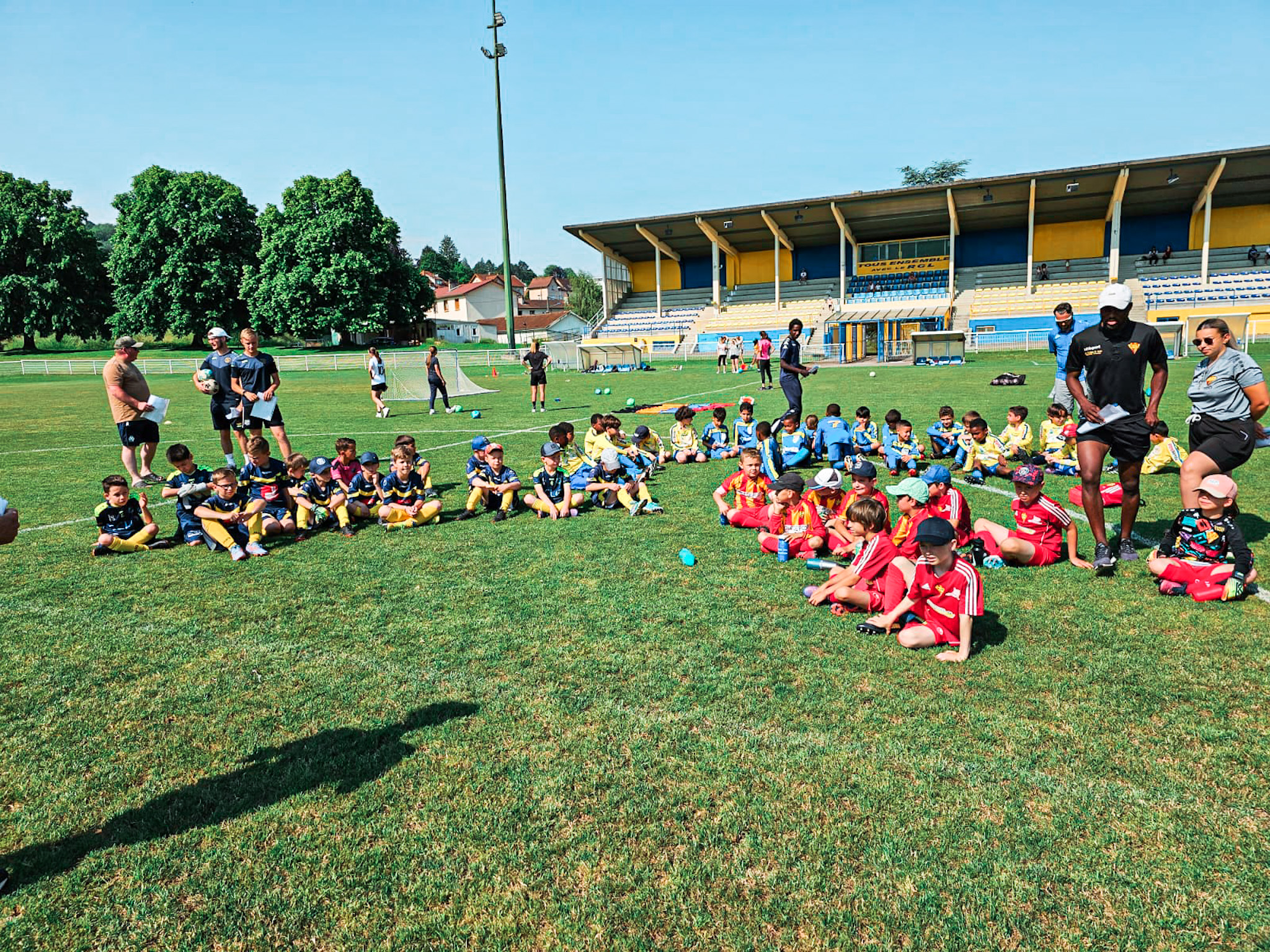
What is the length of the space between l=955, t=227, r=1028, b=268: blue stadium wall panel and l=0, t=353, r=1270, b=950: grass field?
171 ft

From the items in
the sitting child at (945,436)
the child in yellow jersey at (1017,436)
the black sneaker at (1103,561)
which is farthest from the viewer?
the sitting child at (945,436)

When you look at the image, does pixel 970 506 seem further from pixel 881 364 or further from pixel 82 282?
pixel 82 282

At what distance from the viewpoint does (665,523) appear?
865 cm

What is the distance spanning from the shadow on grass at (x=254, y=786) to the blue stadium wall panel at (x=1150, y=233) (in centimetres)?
5682

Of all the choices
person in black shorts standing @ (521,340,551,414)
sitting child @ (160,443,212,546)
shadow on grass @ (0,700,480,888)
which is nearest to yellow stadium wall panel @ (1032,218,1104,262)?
person in black shorts standing @ (521,340,551,414)

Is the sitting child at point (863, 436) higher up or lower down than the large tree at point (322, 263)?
lower down

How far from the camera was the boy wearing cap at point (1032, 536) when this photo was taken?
661cm

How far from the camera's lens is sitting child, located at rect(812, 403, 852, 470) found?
1145cm

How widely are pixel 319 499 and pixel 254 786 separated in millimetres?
5518

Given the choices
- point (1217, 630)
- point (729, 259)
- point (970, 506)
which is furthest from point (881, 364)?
point (1217, 630)

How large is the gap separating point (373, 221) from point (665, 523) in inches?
2361

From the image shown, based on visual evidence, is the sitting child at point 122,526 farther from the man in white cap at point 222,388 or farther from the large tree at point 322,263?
the large tree at point 322,263

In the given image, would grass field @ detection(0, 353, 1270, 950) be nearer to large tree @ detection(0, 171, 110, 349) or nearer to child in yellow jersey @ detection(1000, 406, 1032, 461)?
child in yellow jersey @ detection(1000, 406, 1032, 461)

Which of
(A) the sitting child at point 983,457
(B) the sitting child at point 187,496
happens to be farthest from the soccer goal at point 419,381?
(A) the sitting child at point 983,457
